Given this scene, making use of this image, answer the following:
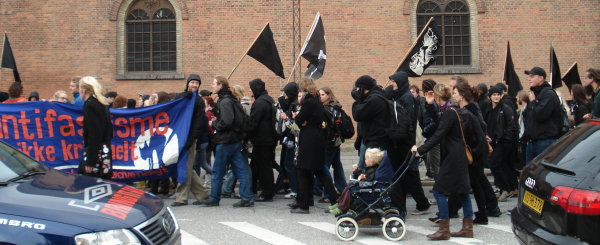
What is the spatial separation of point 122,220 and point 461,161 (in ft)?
13.6

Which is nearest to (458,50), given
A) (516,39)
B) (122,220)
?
(516,39)

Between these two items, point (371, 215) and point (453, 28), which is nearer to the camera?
point (371, 215)

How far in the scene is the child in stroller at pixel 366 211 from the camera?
7414 mm

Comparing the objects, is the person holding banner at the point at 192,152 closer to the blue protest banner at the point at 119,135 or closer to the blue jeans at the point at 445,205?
the blue protest banner at the point at 119,135

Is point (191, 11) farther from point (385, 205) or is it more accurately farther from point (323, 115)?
point (385, 205)

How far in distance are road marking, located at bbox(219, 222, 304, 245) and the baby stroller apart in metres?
0.60

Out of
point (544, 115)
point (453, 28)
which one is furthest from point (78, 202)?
point (453, 28)

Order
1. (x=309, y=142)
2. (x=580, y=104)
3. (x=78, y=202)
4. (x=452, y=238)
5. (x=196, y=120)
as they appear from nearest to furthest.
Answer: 1. (x=78, y=202)
2. (x=452, y=238)
3. (x=309, y=142)
4. (x=196, y=120)
5. (x=580, y=104)

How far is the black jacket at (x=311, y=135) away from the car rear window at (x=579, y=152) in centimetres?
392

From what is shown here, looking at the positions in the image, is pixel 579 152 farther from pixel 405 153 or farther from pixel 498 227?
pixel 405 153

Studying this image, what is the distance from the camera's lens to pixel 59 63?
65.6ft

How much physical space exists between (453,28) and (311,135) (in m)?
12.9

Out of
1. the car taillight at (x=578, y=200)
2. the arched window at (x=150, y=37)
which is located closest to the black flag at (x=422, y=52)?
the car taillight at (x=578, y=200)

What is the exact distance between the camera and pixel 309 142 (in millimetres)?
8883
